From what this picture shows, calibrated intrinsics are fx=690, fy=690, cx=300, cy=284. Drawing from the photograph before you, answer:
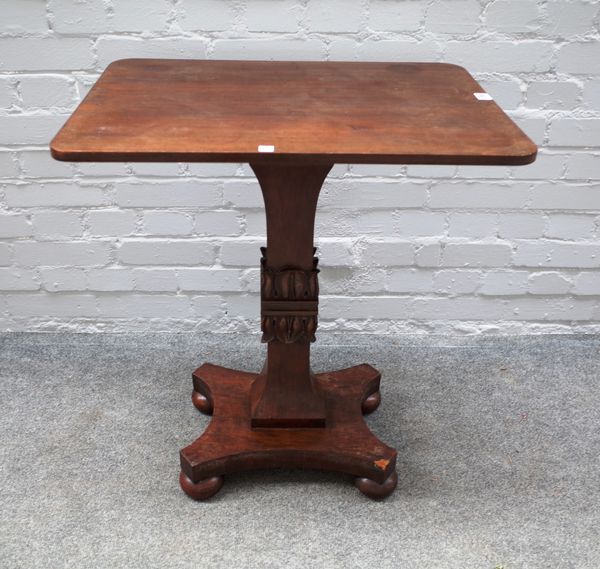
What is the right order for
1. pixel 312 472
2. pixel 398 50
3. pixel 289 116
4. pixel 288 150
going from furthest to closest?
pixel 398 50
pixel 312 472
pixel 289 116
pixel 288 150

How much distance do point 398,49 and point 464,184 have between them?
381 millimetres

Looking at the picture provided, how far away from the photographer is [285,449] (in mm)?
1466

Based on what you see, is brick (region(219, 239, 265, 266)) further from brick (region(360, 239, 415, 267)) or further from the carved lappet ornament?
the carved lappet ornament

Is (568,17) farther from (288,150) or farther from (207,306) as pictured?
(207,306)

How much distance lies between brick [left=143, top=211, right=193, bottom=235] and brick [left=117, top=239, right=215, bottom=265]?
28 millimetres

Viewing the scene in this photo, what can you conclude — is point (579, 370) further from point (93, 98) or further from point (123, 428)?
point (93, 98)

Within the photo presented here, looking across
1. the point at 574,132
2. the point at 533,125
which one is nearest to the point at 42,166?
the point at 533,125

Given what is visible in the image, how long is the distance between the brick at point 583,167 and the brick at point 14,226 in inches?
55.5

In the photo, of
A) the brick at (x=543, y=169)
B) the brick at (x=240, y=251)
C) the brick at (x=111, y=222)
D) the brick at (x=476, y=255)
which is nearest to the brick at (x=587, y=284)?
A: the brick at (x=476, y=255)

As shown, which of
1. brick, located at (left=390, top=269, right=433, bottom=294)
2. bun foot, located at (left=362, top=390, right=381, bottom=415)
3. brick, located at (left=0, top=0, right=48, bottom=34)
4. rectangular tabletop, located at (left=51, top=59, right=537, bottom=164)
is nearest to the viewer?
rectangular tabletop, located at (left=51, top=59, right=537, bottom=164)

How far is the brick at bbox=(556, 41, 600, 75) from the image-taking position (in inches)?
64.2

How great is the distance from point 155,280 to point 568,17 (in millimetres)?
1228

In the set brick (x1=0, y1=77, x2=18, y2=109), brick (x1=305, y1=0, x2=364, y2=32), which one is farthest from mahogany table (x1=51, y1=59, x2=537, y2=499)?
brick (x1=0, y1=77, x2=18, y2=109)

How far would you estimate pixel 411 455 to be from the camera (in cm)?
158
